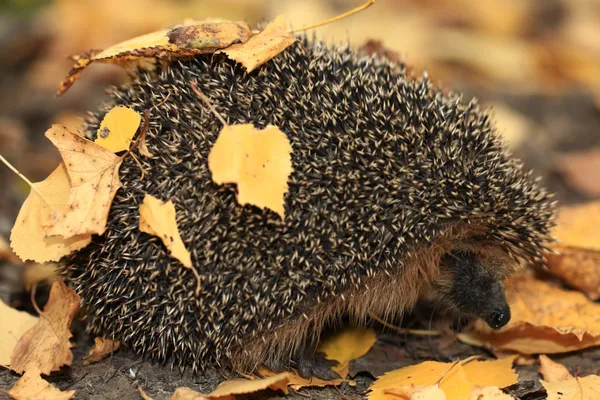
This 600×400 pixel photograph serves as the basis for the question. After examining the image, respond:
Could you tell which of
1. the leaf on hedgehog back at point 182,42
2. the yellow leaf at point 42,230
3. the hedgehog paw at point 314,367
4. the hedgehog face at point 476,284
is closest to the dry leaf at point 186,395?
the hedgehog paw at point 314,367

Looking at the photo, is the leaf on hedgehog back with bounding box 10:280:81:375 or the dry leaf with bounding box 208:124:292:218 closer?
the dry leaf with bounding box 208:124:292:218

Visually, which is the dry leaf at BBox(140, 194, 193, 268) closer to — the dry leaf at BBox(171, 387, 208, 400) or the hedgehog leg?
the dry leaf at BBox(171, 387, 208, 400)

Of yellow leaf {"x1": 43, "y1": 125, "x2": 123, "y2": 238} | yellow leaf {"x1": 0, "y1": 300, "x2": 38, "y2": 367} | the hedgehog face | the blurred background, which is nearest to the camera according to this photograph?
yellow leaf {"x1": 43, "y1": 125, "x2": 123, "y2": 238}

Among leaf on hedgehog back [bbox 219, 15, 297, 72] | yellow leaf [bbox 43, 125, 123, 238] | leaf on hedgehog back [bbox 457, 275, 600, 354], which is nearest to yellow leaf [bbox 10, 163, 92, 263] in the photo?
yellow leaf [bbox 43, 125, 123, 238]

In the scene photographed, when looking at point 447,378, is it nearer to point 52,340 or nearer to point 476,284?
point 476,284

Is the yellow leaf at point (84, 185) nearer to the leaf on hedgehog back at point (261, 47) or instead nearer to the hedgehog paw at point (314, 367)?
the leaf on hedgehog back at point (261, 47)
